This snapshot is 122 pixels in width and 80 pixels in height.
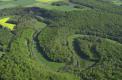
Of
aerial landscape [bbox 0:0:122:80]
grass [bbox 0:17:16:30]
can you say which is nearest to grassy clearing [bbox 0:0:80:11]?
aerial landscape [bbox 0:0:122:80]

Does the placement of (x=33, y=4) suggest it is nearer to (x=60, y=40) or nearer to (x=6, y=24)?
(x=6, y=24)

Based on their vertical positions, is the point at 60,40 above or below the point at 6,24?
below

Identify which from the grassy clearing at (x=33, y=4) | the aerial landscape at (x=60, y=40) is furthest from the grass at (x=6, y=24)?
the grassy clearing at (x=33, y=4)

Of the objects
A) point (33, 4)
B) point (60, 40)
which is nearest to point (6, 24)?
point (33, 4)

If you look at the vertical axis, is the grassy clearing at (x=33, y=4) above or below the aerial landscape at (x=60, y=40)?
above

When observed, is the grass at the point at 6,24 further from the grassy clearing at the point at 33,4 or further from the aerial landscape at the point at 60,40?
the grassy clearing at the point at 33,4

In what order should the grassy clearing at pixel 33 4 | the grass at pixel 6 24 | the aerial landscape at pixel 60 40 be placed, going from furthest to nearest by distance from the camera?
the grassy clearing at pixel 33 4
the grass at pixel 6 24
the aerial landscape at pixel 60 40

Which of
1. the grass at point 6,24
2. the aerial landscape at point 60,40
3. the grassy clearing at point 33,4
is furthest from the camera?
the grassy clearing at point 33,4

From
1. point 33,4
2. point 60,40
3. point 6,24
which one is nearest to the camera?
point 60,40

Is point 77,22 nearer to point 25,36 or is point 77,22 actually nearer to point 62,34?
point 62,34
